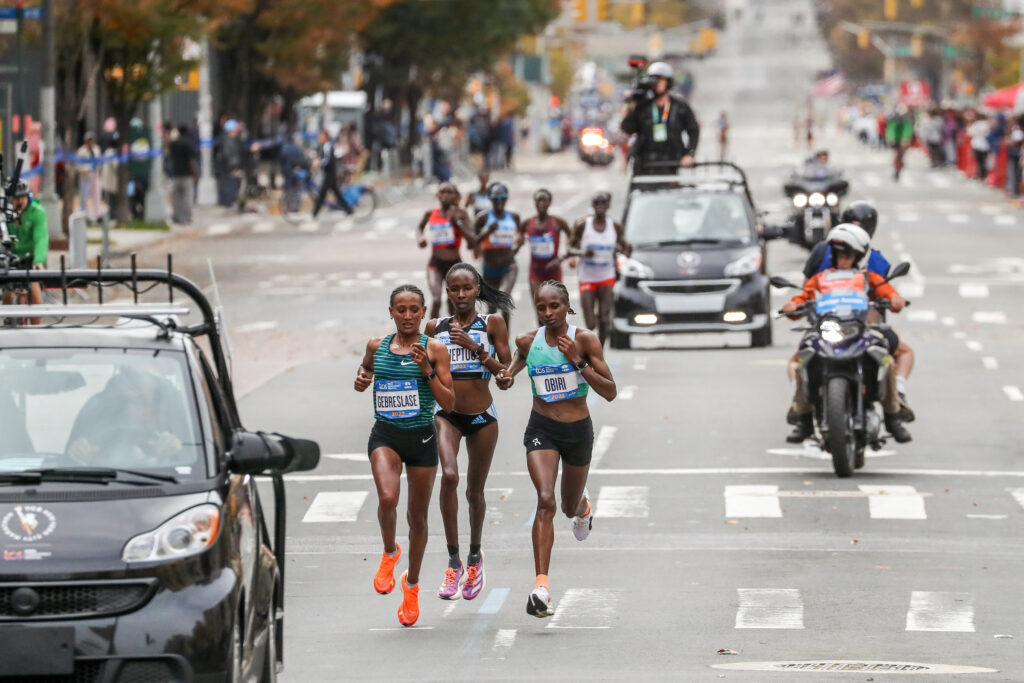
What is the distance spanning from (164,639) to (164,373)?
4.18ft

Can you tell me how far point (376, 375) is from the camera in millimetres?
10914

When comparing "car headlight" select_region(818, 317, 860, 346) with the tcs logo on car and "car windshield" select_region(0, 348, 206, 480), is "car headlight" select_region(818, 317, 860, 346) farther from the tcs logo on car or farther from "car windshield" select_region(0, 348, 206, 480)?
the tcs logo on car

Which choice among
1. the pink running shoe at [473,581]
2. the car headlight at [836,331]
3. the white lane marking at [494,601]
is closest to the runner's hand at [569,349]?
the pink running shoe at [473,581]

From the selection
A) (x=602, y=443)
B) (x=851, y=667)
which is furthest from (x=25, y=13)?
(x=851, y=667)

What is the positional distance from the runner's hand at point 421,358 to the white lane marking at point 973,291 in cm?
2281

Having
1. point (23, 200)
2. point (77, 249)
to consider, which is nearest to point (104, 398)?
point (23, 200)

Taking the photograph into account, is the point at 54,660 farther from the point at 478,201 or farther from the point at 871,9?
the point at 871,9

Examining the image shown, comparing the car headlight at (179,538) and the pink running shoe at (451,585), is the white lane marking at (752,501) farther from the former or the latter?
the car headlight at (179,538)

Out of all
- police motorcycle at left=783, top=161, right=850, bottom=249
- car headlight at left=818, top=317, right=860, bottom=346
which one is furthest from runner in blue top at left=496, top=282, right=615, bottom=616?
police motorcycle at left=783, top=161, right=850, bottom=249

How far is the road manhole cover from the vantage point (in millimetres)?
9820

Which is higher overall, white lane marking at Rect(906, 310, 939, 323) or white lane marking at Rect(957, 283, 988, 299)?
white lane marking at Rect(906, 310, 939, 323)

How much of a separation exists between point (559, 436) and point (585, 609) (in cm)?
86

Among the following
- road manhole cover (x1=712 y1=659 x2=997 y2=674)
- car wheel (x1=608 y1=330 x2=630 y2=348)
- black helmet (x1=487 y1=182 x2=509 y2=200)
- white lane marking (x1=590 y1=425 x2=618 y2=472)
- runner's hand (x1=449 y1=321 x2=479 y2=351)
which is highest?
runner's hand (x1=449 y1=321 x2=479 y2=351)

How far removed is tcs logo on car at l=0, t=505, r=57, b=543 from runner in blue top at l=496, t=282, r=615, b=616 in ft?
13.3
